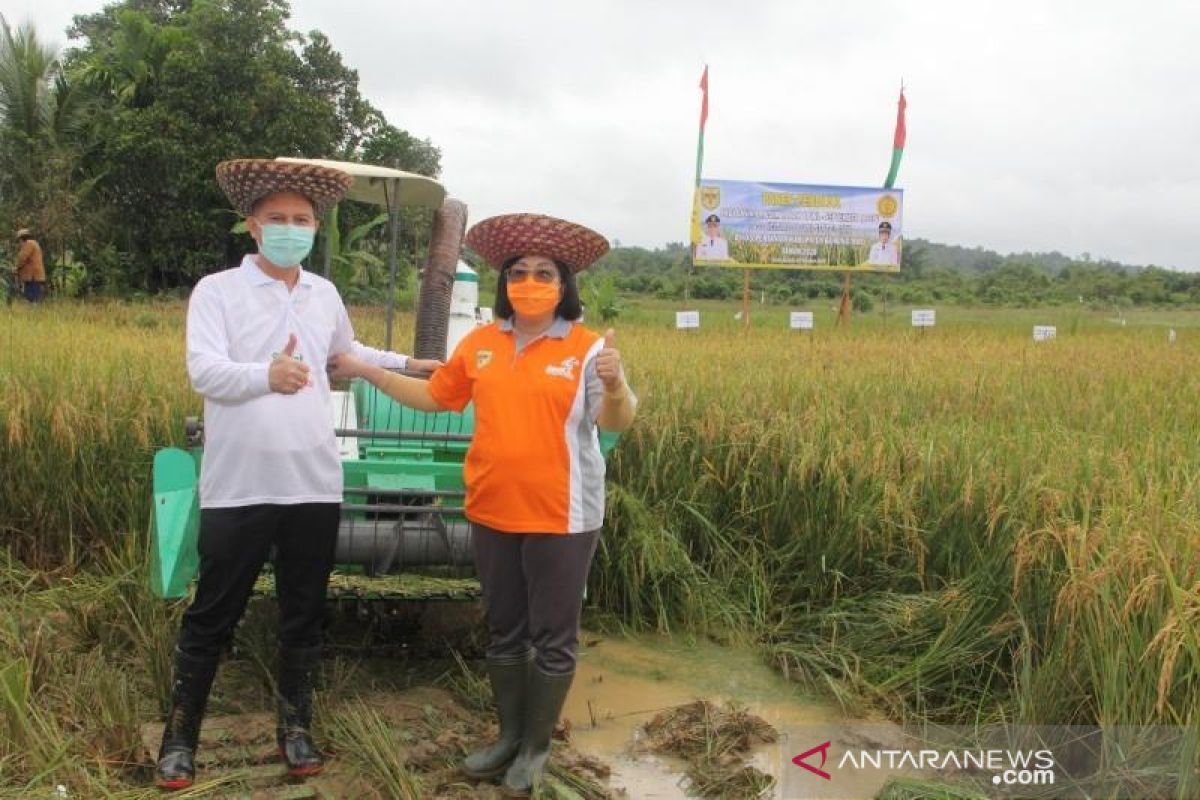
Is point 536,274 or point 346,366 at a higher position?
point 536,274

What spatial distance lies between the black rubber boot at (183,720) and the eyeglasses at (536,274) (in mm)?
1365

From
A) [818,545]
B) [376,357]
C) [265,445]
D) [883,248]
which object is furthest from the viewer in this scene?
[883,248]

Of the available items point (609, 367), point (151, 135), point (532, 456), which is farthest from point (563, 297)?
point (151, 135)

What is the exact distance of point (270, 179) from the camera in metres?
2.97

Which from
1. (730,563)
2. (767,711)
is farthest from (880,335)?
(767,711)

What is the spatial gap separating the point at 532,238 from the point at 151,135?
1719cm

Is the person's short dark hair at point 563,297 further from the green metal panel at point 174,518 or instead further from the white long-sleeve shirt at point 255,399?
the green metal panel at point 174,518

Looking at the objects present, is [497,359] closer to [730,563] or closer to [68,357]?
[730,563]

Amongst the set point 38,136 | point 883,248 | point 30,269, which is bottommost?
point 30,269

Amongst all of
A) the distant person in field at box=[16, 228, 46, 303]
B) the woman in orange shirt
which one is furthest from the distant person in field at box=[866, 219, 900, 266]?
the woman in orange shirt

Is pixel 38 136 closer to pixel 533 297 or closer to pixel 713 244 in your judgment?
pixel 713 244

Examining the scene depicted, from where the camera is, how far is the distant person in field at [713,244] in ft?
53.6

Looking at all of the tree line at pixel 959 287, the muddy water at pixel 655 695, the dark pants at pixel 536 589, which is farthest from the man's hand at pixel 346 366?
the tree line at pixel 959 287

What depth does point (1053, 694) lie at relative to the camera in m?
3.16
